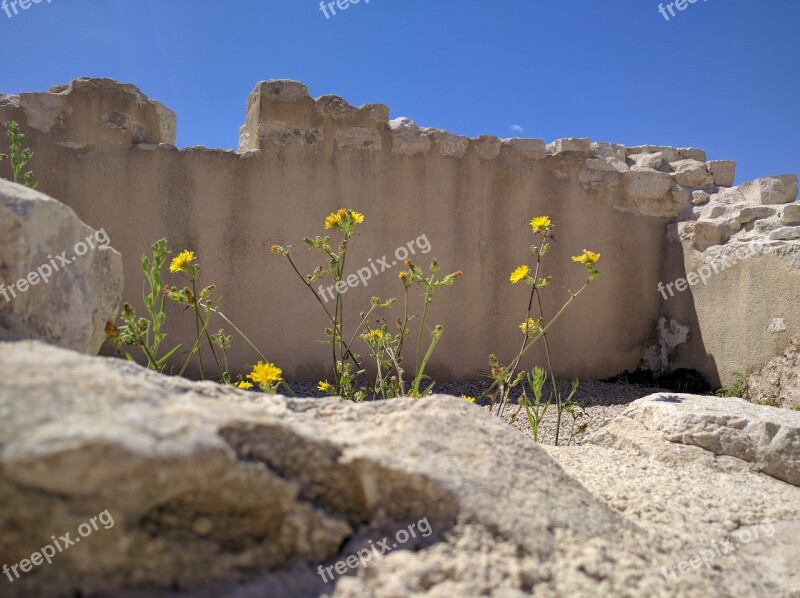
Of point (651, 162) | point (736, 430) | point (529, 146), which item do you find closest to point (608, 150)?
point (651, 162)

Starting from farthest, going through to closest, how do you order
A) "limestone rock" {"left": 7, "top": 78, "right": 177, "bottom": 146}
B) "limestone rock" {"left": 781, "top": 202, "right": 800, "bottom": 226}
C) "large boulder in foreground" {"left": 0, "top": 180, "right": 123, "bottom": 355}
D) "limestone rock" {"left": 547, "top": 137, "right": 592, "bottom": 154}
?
"limestone rock" {"left": 547, "top": 137, "right": 592, "bottom": 154}, "limestone rock" {"left": 781, "top": 202, "right": 800, "bottom": 226}, "limestone rock" {"left": 7, "top": 78, "right": 177, "bottom": 146}, "large boulder in foreground" {"left": 0, "top": 180, "right": 123, "bottom": 355}

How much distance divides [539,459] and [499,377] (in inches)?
48.3

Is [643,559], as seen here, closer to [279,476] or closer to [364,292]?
[279,476]

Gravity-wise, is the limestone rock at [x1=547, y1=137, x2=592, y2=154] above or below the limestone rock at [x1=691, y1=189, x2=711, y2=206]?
above

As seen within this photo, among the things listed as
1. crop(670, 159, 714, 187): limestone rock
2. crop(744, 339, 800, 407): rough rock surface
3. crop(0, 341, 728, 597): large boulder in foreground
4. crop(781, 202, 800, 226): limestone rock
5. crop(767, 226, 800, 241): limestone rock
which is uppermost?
crop(670, 159, 714, 187): limestone rock

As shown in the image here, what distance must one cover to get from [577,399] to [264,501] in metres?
3.43

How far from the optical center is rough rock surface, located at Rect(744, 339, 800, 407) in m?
3.68

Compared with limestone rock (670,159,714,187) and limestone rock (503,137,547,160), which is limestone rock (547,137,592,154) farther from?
limestone rock (670,159,714,187)

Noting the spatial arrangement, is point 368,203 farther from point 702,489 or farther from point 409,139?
point 702,489

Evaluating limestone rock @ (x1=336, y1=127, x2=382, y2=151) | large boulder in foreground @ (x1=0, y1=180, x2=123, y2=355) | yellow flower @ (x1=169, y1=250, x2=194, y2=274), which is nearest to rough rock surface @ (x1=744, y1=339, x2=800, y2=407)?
limestone rock @ (x1=336, y1=127, x2=382, y2=151)

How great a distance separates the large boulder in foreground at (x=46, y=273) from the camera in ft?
3.85

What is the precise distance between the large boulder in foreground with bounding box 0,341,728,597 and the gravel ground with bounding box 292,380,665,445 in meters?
→ 1.87

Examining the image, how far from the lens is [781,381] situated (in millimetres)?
3756

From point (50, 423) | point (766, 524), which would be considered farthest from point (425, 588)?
point (766, 524)
